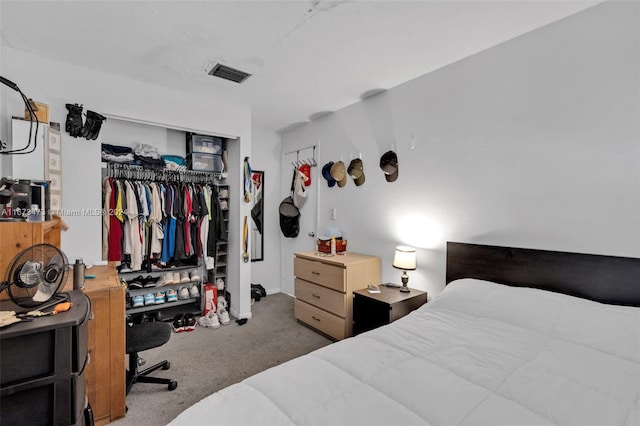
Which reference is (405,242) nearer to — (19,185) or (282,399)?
(282,399)

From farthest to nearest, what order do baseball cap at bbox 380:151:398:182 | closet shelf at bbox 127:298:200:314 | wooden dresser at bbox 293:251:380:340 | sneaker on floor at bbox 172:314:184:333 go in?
closet shelf at bbox 127:298:200:314 < sneaker on floor at bbox 172:314:184:333 < baseball cap at bbox 380:151:398:182 < wooden dresser at bbox 293:251:380:340

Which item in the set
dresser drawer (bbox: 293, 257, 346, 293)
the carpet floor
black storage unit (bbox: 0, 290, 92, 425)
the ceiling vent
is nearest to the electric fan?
black storage unit (bbox: 0, 290, 92, 425)

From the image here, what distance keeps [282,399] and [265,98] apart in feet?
Result: 9.67

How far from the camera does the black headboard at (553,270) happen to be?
166 cm

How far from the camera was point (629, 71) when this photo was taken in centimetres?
169

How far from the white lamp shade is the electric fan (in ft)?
7.57

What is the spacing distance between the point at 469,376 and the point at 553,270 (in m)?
1.23

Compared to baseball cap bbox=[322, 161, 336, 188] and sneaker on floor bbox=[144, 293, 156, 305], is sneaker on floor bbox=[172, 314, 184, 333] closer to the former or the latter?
sneaker on floor bbox=[144, 293, 156, 305]

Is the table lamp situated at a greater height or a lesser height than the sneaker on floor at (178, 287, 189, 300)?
greater

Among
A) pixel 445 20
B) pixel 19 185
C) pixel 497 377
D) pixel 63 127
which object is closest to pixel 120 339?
pixel 19 185

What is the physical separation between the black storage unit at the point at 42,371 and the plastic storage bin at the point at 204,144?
2586mm

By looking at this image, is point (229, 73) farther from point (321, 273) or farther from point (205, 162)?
point (321, 273)

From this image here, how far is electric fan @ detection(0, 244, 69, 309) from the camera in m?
1.23

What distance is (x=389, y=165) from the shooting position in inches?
117
